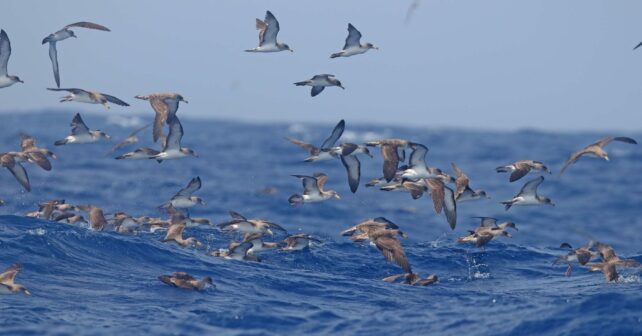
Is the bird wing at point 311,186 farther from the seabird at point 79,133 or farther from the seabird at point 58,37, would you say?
the seabird at point 58,37

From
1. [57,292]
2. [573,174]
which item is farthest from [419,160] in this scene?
[573,174]

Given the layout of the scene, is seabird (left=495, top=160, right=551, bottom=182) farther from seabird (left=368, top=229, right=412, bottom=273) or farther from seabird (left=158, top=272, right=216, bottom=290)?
seabird (left=158, top=272, right=216, bottom=290)

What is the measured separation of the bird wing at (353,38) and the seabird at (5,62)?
7.21 metres

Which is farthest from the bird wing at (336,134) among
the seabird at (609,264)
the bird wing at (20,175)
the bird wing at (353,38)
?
the bird wing at (20,175)

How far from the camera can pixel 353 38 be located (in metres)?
21.5

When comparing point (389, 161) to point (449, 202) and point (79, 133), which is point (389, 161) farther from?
→ point (79, 133)

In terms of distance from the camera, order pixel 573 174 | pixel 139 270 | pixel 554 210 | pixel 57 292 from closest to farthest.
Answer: pixel 57 292 < pixel 139 270 < pixel 554 210 < pixel 573 174

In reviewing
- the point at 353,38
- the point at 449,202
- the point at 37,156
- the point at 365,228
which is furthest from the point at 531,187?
the point at 37,156

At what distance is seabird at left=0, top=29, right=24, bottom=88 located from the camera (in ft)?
67.5

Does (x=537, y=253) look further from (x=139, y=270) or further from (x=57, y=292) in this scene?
(x=57, y=292)

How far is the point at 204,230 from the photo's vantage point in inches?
921

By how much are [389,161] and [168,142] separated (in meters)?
4.88

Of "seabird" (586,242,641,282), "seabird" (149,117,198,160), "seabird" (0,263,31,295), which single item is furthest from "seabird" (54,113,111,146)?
"seabird" (586,242,641,282)

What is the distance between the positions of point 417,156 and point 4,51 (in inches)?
362
